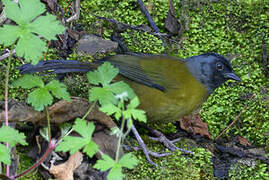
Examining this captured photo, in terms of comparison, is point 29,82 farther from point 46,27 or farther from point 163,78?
point 163,78

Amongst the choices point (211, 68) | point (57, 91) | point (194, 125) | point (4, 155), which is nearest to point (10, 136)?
point (4, 155)

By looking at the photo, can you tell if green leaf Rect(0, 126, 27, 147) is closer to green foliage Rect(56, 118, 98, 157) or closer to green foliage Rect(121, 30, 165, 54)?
green foliage Rect(56, 118, 98, 157)

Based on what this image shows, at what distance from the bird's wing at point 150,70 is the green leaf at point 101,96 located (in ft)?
3.14

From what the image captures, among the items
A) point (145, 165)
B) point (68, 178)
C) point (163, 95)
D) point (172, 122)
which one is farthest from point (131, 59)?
point (68, 178)

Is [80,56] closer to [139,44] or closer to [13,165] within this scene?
[139,44]

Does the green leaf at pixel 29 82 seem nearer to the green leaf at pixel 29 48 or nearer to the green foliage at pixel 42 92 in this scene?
the green foliage at pixel 42 92

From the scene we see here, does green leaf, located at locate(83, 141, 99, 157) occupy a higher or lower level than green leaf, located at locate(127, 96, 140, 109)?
lower

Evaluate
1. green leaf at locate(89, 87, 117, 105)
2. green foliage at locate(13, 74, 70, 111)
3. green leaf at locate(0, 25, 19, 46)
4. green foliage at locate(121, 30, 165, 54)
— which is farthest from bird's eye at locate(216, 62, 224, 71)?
green leaf at locate(0, 25, 19, 46)

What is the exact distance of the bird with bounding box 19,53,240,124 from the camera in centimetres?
355

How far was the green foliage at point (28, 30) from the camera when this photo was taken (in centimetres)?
246

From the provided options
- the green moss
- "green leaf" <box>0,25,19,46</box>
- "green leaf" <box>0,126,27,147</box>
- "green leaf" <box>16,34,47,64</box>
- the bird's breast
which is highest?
"green leaf" <box>0,25,19,46</box>

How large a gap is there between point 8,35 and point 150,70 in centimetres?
156

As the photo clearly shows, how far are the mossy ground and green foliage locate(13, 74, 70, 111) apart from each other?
1008 mm

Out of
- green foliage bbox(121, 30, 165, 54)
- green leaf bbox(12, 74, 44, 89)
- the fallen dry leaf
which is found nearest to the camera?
green leaf bbox(12, 74, 44, 89)
